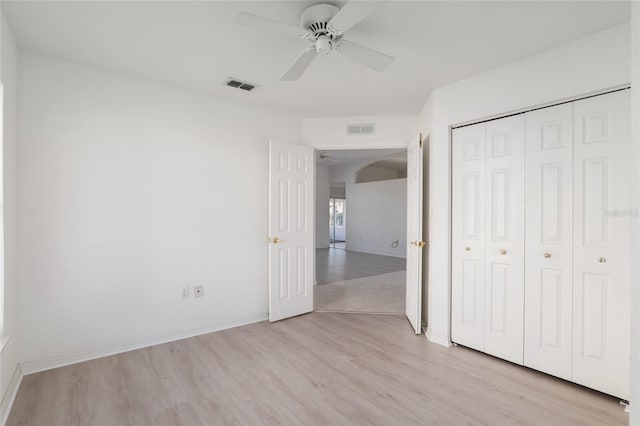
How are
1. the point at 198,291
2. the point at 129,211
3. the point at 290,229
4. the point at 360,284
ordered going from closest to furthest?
the point at 129,211 < the point at 198,291 < the point at 290,229 < the point at 360,284

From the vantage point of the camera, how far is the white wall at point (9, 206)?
211 cm

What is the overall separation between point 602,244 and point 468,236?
0.99m

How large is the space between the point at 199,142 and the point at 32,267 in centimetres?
179

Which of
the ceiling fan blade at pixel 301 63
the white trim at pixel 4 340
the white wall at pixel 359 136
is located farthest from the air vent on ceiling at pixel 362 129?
the white trim at pixel 4 340

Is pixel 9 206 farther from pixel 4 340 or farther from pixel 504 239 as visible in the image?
pixel 504 239

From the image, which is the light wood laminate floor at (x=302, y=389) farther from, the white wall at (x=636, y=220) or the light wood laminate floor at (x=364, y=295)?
the light wood laminate floor at (x=364, y=295)

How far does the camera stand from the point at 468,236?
310 cm

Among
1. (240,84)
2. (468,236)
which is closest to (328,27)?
(240,84)

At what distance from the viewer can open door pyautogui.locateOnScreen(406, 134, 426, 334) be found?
3.49 m

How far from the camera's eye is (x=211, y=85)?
10.6 ft

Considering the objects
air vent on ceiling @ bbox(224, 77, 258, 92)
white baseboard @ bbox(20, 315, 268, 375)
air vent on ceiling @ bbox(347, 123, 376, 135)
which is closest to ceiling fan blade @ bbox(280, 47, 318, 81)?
air vent on ceiling @ bbox(224, 77, 258, 92)

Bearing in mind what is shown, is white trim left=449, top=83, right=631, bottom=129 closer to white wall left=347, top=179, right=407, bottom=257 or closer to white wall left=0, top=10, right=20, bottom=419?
white wall left=0, top=10, right=20, bottom=419

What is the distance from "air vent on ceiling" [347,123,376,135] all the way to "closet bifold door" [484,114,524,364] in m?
1.54

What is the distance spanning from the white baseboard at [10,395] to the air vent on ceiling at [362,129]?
3943 mm
